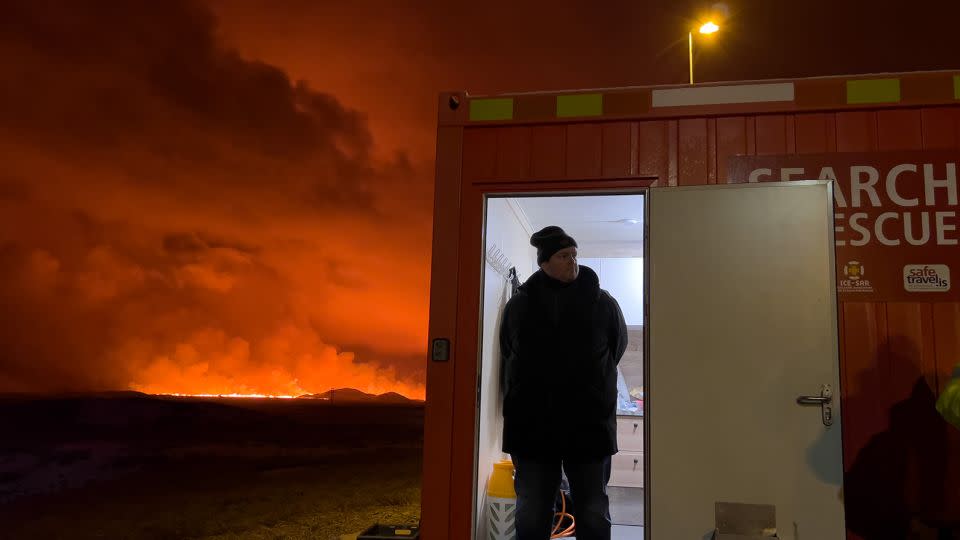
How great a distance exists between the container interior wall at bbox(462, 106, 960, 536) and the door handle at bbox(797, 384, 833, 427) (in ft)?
0.40

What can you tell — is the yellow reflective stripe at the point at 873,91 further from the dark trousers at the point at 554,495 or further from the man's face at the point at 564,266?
the dark trousers at the point at 554,495

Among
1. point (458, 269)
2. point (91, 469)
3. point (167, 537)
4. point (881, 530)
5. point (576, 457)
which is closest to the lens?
point (881, 530)

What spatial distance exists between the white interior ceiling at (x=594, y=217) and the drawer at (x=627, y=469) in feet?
6.19

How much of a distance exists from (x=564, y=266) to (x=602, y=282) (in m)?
3.53

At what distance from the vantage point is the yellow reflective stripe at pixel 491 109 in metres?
3.50

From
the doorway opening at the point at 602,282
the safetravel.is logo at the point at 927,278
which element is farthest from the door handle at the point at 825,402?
the doorway opening at the point at 602,282

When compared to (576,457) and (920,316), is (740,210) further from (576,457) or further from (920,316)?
(576,457)

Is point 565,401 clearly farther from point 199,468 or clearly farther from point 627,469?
point 199,468

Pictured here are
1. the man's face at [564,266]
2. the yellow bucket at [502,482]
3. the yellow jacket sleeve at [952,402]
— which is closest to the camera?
the yellow jacket sleeve at [952,402]

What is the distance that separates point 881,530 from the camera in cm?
290

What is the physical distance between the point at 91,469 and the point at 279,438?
596cm

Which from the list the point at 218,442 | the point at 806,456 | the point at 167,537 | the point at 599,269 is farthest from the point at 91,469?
the point at 806,456

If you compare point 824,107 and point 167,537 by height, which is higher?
point 824,107

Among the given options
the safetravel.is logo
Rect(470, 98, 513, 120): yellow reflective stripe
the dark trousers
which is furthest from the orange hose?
Rect(470, 98, 513, 120): yellow reflective stripe
